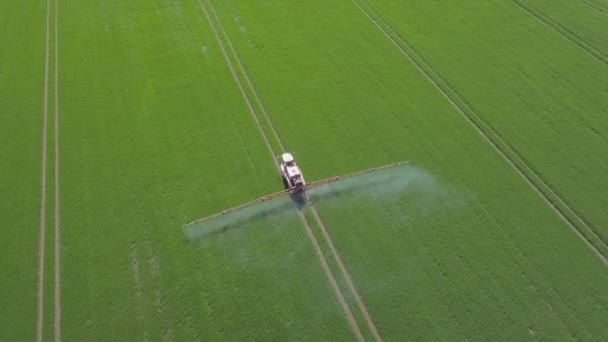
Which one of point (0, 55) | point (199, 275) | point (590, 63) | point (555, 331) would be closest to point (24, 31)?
point (0, 55)

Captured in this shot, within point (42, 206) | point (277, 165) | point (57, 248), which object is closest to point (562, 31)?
point (277, 165)

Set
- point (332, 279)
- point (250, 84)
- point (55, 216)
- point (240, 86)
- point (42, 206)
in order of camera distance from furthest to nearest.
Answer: point (250, 84) < point (240, 86) < point (42, 206) < point (55, 216) < point (332, 279)

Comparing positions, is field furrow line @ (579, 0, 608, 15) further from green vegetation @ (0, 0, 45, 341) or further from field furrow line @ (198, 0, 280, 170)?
green vegetation @ (0, 0, 45, 341)

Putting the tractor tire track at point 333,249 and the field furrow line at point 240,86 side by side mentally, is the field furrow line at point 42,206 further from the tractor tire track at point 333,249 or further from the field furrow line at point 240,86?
the tractor tire track at point 333,249

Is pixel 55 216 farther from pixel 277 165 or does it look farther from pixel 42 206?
pixel 277 165

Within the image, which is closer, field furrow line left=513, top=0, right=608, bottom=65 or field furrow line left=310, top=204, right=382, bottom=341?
field furrow line left=310, top=204, right=382, bottom=341

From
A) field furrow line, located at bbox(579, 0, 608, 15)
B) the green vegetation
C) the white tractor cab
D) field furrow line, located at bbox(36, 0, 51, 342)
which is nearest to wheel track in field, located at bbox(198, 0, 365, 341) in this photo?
the white tractor cab

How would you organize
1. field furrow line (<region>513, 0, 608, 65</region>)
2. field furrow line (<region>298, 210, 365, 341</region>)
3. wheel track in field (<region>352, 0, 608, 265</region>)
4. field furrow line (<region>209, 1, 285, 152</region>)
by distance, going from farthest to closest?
field furrow line (<region>513, 0, 608, 65</region>), field furrow line (<region>209, 1, 285, 152</region>), wheel track in field (<region>352, 0, 608, 265</region>), field furrow line (<region>298, 210, 365, 341</region>)
